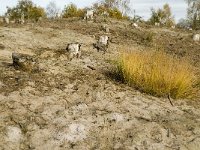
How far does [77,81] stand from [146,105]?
1.04 meters

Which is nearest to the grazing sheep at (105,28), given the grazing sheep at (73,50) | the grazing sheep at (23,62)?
the grazing sheep at (73,50)

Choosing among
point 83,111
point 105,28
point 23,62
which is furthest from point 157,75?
point 105,28

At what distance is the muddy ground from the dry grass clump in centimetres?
12

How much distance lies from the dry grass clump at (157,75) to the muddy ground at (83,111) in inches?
4.9

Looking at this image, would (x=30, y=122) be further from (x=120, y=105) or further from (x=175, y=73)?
(x=175, y=73)

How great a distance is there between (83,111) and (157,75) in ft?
3.82

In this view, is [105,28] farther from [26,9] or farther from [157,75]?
[26,9]

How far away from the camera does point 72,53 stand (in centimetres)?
657

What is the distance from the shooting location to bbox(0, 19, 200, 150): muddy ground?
422cm

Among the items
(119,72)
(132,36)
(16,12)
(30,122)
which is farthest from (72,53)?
(16,12)

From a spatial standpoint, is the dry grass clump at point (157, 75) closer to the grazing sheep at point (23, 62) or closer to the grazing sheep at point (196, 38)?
the grazing sheep at point (23, 62)

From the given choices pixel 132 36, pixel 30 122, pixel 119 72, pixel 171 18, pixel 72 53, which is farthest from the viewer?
pixel 171 18

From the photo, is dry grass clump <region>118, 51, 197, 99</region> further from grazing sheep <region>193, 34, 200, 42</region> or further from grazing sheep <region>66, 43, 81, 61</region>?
grazing sheep <region>193, 34, 200, 42</region>

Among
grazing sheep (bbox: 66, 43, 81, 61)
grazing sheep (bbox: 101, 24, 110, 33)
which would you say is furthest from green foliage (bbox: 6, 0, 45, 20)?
grazing sheep (bbox: 66, 43, 81, 61)
